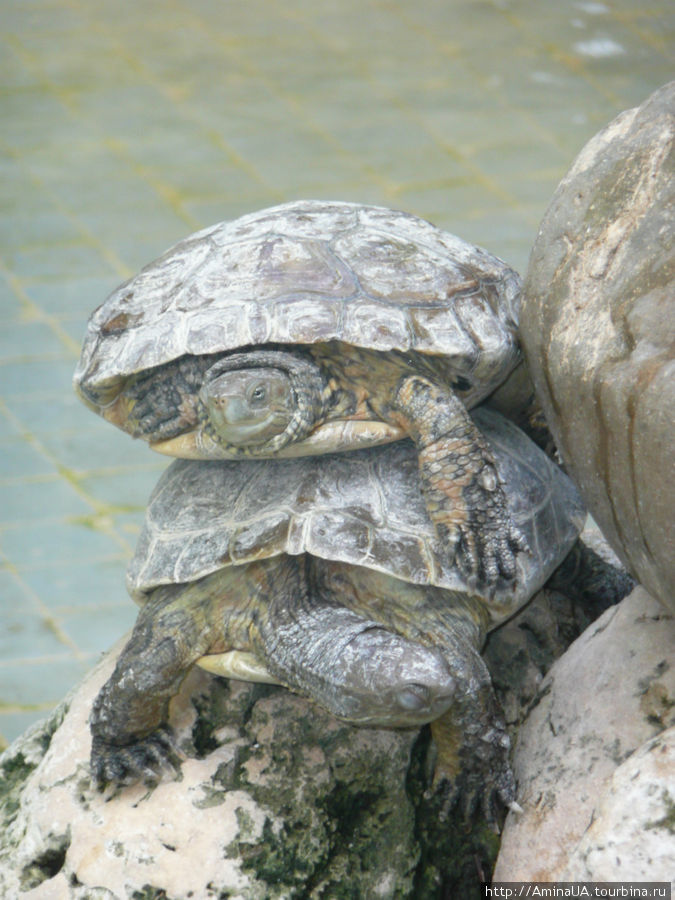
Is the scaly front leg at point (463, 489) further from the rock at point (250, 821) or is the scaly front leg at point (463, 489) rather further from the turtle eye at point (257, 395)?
the rock at point (250, 821)

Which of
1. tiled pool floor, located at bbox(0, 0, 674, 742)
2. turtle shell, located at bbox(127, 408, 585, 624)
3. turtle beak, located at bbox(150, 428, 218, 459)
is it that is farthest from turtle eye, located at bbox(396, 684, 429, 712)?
tiled pool floor, located at bbox(0, 0, 674, 742)

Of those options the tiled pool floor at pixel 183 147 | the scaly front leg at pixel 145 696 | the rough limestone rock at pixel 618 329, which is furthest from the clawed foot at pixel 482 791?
the tiled pool floor at pixel 183 147

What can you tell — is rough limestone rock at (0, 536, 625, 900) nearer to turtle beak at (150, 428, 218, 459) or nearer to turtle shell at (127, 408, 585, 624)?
turtle shell at (127, 408, 585, 624)

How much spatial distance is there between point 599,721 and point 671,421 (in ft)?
2.80

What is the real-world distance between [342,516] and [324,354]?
16.8 inches

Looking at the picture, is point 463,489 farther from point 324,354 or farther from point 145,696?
point 145,696

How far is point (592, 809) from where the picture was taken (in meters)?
2.66

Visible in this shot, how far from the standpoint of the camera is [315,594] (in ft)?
10.3

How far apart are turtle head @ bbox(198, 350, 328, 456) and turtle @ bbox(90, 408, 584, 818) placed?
203 mm

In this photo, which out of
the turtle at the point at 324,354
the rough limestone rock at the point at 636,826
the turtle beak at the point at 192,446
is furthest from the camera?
the turtle beak at the point at 192,446

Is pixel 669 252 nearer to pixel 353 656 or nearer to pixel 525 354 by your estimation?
pixel 525 354

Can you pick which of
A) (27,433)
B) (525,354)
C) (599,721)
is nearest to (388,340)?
(525,354)

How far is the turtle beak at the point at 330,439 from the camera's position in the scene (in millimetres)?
3041

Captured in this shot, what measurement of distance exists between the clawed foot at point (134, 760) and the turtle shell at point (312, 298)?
3.07 feet
